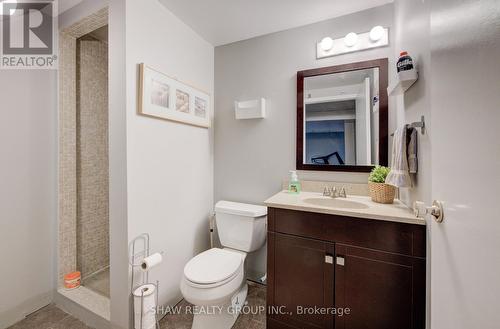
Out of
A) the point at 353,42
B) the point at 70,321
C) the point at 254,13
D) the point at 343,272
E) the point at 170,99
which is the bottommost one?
the point at 70,321

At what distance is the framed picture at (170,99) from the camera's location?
1.40 meters

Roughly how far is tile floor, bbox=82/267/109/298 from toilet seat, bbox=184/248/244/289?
95 cm

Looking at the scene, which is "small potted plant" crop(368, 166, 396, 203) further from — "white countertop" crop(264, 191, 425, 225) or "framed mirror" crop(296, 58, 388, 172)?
"framed mirror" crop(296, 58, 388, 172)

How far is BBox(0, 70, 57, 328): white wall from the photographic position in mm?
1449

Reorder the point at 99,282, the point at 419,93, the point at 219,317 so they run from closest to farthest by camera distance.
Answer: the point at 419,93, the point at 219,317, the point at 99,282

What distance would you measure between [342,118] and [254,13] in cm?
112

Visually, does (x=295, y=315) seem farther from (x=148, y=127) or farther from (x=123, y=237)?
(x=148, y=127)

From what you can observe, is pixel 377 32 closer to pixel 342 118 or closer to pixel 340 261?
pixel 342 118

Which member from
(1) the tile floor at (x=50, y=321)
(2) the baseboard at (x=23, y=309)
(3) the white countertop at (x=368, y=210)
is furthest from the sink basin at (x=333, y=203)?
(2) the baseboard at (x=23, y=309)

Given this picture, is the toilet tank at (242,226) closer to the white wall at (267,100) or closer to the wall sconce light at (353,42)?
the white wall at (267,100)

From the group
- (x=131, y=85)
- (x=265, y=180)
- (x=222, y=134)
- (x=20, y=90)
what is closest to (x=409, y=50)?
(x=265, y=180)

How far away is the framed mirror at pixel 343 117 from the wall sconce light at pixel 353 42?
0.40 ft

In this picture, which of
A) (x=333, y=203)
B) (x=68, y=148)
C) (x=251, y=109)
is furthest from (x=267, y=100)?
(x=68, y=148)

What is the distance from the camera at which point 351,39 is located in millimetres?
1608
